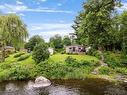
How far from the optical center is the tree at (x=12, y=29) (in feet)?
204

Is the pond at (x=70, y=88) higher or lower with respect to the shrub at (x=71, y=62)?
lower

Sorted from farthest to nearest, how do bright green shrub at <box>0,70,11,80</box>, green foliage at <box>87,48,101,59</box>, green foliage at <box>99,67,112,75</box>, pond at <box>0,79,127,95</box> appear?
green foliage at <box>87,48,101,59</box> → green foliage at <box>99,67,112,75</box> → bright green shrub at <box>0,70,11,80</box> → pond at <box>0,79,127,95</box>

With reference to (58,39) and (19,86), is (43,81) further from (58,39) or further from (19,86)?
(58,39)

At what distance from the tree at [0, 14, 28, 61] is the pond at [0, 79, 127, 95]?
19320mm

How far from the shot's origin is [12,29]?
63188 mm

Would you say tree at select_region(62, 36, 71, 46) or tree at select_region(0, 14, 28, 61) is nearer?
tree at select_region(0, 14, 28, 61)

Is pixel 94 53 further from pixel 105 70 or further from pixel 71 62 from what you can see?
pixel 105 70

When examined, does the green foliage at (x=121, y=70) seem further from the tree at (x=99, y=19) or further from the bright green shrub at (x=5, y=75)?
the bright green shrub at (x=5, y=75)

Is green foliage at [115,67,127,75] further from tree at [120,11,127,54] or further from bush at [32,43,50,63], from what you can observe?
bush at [32,43,50,63]

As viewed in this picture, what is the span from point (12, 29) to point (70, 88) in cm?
2928

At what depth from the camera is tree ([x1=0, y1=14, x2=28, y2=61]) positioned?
62222 mm

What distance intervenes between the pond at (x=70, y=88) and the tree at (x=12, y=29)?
19.3m

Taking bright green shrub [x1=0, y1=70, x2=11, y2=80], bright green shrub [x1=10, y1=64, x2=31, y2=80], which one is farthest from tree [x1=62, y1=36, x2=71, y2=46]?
bright green shrub [x1=0, y1=70, x2=11, y2=80]

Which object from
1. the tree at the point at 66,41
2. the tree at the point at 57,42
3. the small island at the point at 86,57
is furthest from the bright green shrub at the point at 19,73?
the tree at the point at 57,42
